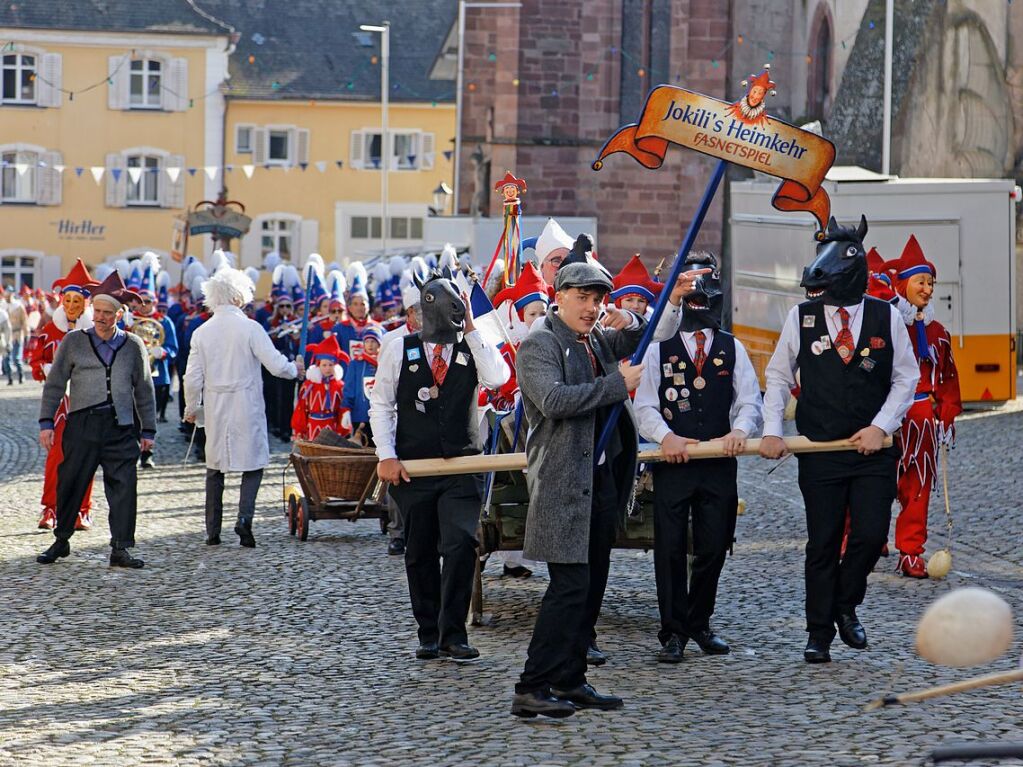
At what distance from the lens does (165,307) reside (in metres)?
27.9

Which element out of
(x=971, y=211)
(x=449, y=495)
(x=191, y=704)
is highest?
(x=971, y=211)

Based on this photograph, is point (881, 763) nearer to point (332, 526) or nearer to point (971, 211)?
point (332, 526)

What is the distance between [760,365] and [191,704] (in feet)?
61.3

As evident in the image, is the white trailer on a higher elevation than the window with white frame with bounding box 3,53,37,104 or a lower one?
lower

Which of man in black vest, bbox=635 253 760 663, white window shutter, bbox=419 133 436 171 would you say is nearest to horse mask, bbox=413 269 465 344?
man in black vest, bbox=635 253 760 663

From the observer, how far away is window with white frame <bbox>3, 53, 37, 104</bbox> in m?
58.2

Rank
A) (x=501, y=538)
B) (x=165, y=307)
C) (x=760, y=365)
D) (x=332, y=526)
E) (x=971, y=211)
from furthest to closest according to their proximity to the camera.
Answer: (x=165, y=307) → (x=760, y=365) → (x=971, y=211) → (x=332, y=526) → (x=501, y=538)

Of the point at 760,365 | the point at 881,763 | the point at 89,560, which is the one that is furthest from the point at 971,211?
the point at 881,763

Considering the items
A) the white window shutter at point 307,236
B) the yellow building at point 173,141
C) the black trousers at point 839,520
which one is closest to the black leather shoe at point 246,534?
the black trousers at point 839,520

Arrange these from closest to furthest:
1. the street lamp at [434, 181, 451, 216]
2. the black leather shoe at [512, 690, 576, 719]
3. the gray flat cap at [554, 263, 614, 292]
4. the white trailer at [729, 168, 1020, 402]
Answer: the black leather shoe at [512, 690, 576, 719] → the gray flat cap at [554, 263, 614, 292] → the white trailer at [729, 168, 1020, 402] → the street lamp at [434, 181, 451, 216]

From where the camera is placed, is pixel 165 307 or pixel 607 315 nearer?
pixel 607 315

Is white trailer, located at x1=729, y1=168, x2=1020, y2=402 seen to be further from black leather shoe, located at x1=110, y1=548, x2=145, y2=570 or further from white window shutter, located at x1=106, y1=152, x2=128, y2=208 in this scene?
white window shutter, located at x1=106, y1=152, x2=128, y2=208

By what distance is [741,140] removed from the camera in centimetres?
830

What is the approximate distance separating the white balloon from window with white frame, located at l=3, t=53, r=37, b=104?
189 feet
